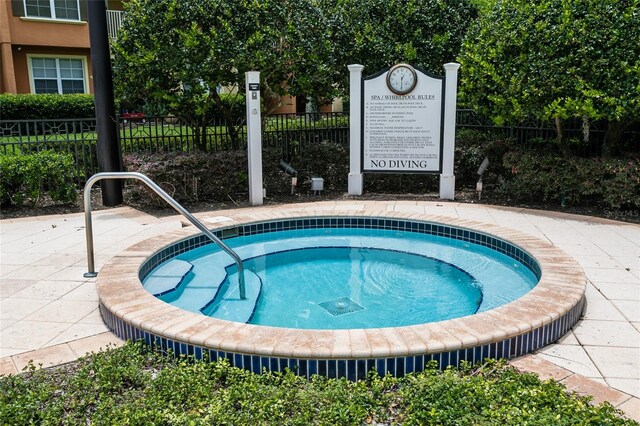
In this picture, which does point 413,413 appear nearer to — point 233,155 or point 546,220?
point 546,220

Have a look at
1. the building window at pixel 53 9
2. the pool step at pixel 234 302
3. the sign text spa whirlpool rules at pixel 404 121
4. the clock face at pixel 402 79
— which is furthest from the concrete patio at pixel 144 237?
the building window at pixel 53 9

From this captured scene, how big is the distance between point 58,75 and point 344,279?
18.0 meters

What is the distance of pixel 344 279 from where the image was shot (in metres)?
5.79

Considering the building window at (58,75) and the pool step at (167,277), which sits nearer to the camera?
the pool step at (167,277)

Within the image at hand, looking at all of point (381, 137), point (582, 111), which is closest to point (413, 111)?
point (381, 137)

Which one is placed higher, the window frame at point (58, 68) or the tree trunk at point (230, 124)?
the window frame at point (58, 68)

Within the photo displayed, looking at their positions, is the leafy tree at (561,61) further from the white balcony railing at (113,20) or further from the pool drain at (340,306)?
the white balcony railing at (113,20)

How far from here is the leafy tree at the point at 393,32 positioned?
10227mm

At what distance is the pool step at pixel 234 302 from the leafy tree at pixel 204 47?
4.59m

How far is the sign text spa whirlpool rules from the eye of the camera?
902cm

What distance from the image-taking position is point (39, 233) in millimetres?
7047

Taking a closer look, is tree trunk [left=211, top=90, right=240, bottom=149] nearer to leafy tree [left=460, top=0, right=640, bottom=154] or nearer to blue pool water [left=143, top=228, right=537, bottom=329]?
blue pool water [left=143, top=228, right=537, bottom=329]

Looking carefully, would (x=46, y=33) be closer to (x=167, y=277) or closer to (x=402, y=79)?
(x=402, y=79)

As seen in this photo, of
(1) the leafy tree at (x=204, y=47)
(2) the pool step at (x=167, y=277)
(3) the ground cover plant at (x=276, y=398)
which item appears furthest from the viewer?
(1) the leafy tree at (x=204, y=47)
